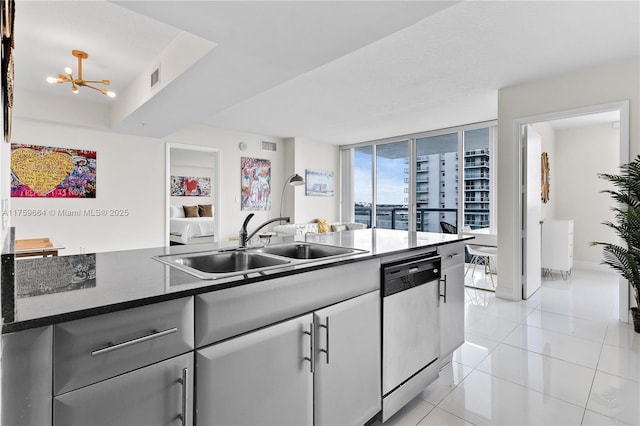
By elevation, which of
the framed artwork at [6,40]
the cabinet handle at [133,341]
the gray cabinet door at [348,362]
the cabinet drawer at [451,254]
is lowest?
the gray cabinet door at [348,362]

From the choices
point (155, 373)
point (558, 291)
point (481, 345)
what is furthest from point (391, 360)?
point (558, 291)

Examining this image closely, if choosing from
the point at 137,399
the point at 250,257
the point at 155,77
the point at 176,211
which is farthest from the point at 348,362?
the point at 176,211

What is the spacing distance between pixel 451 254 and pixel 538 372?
1.04m

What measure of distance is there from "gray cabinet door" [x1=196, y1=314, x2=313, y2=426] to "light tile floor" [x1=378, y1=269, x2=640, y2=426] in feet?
2.66

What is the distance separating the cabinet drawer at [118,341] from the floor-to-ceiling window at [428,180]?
17.1ft

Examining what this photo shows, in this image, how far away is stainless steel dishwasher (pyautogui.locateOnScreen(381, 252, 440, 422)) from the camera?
1642mm

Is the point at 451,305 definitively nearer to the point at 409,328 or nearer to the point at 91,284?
the point at 409,328

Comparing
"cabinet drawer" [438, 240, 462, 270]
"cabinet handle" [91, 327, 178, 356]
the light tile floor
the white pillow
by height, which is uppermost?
the white pillow

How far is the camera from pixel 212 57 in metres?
2.40

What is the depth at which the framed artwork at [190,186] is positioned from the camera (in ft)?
28.8

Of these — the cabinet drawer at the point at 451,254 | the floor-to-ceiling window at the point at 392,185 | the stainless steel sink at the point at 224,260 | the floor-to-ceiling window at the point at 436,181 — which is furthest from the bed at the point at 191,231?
the cabinet drawer at the point at 451,254

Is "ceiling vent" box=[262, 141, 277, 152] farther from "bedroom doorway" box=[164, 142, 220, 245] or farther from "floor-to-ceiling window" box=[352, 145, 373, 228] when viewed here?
"floor-to-ceiling window" box=[352, 145, 373, 228]

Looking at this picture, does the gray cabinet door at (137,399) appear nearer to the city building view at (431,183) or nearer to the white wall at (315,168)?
the city building view at (431,183)

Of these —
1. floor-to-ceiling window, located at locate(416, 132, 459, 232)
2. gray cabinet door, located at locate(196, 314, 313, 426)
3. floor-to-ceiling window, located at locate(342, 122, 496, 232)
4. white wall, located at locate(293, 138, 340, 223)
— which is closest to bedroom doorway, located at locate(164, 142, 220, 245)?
white wall, located at locate(293, 138, 340, 223)
